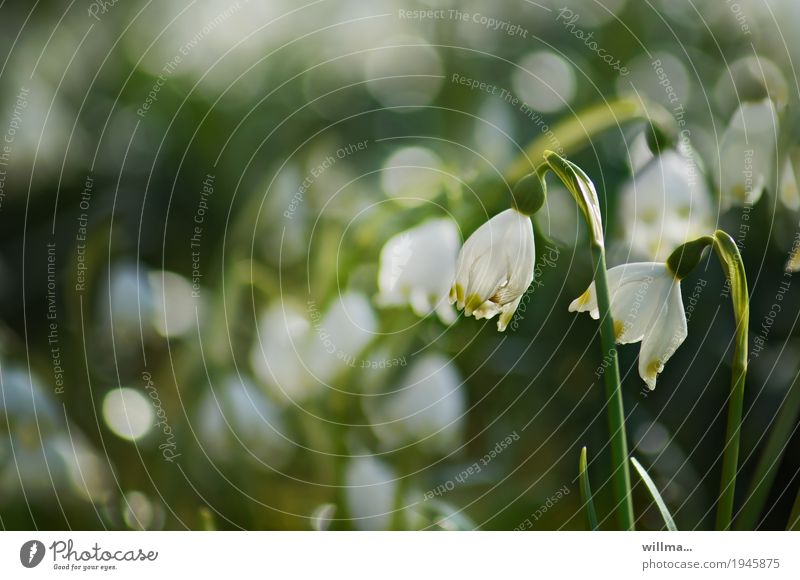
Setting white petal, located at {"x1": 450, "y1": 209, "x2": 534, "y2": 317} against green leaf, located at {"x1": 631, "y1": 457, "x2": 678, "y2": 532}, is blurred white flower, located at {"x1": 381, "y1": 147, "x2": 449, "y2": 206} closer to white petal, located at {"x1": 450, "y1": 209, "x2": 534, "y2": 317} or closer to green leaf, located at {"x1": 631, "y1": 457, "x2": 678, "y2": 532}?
white petal, located at {"x1": 450, "y1": 209, "x2": 534, "y2": 317}

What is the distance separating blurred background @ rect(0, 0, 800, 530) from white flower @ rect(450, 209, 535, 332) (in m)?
0.06

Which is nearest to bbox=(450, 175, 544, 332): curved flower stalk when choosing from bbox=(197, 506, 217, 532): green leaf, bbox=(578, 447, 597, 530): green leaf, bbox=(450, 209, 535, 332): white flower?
bbox=(450, 209, 535, 332): white flower

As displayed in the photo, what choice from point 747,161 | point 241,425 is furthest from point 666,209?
point 241,425

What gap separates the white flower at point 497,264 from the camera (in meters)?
0.35

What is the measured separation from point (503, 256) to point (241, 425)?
198 millimetres

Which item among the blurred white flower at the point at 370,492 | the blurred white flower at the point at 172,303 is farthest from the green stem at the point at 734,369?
the blurred white flower at the point at 172,303

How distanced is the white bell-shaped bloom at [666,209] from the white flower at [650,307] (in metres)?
0.07

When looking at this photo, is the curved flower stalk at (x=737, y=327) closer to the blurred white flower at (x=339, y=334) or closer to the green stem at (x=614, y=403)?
the green stem at (x=614, y=403)

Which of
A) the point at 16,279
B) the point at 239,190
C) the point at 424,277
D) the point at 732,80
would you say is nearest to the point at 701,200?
the point at 732,80

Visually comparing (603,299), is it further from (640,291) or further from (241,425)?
(241,425)

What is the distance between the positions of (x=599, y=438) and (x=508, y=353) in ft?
0.27

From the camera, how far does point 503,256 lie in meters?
0.35
